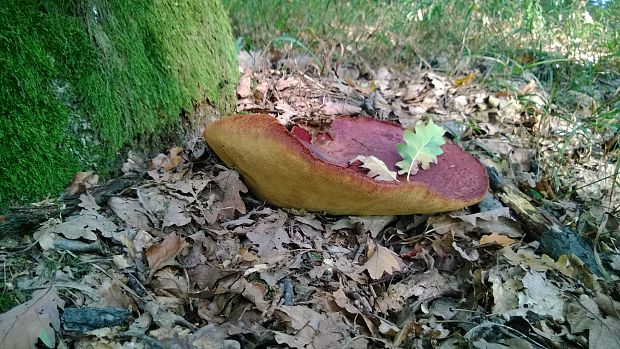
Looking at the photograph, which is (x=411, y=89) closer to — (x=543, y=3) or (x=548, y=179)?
(x=548, y=179)

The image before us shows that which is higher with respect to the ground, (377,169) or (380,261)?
(377,169)

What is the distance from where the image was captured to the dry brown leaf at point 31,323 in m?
1.53

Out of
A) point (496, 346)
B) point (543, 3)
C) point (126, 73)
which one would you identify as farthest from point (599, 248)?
point (543, 3)

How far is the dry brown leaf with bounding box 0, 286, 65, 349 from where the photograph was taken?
5.02ft

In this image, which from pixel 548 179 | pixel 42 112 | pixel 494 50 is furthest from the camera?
pixel 494 50

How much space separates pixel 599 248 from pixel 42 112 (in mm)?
3071

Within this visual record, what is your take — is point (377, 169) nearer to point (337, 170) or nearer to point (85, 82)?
point (337, 170)

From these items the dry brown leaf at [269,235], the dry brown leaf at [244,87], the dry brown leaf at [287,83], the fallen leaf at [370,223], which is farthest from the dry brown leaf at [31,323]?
the dry brown leaf at [287,83]

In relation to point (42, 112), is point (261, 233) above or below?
below

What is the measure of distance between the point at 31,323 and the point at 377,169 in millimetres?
1688

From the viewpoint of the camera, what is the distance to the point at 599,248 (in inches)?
108

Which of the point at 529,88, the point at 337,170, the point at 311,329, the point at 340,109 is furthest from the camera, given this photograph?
the point at 529,88

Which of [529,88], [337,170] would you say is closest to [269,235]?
[337,170]

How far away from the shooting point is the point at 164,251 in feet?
6.86
